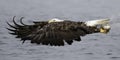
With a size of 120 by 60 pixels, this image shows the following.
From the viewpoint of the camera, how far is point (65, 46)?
1723 centimetres

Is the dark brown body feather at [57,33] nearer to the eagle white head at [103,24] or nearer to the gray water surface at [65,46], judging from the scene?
the eagle white head at [103,24]

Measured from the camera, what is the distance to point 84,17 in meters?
17.5

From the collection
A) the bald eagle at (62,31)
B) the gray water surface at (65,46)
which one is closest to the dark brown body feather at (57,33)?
the bald eagle at (62,31)

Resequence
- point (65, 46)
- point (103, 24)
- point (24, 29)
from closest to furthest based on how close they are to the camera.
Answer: point (103, 24) < point (24, 29) < point (65, 46)

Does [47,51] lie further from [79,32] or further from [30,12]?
[79,32]

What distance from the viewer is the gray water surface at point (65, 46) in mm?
15945

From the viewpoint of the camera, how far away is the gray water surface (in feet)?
52.3

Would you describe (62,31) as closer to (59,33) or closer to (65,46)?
(59,33)

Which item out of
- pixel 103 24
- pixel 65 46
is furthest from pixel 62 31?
pixel 65 46

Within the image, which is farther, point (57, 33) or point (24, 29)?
point (24, 29)

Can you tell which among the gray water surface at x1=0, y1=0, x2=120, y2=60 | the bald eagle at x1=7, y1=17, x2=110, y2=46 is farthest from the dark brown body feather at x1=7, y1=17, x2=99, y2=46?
the gray water surface at x1=0, y1=0, x2=120, y2=60

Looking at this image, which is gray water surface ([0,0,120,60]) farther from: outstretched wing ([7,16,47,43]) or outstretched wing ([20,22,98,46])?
outstretched wing ([20,22,98,46])

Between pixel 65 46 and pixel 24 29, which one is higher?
pixel 24 29

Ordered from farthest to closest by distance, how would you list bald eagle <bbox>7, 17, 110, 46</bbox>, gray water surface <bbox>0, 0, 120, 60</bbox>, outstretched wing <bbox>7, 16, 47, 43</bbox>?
gray water surface <bbox>0, 0, 120, 60</bbox> < outstretched wing <bbox>7, 16, 47, 43</bbox> < bald eagle <bbox>7, 17, 110, 46</bbox>
